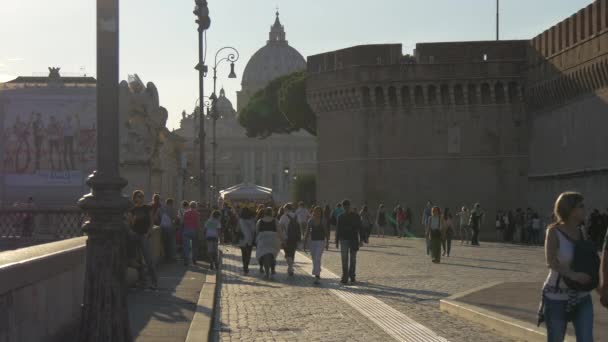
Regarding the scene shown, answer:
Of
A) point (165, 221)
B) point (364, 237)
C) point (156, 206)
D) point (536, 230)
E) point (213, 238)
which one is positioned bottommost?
point (364, 237)

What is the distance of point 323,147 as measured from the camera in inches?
2058

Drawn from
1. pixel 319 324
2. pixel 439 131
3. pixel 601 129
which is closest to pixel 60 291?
pixel 319 324

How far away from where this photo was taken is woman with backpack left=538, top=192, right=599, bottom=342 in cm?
702

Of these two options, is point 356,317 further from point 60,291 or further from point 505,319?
point 60,291

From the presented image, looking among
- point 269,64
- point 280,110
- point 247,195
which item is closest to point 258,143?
point 269,64

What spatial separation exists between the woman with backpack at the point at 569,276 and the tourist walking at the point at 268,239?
12510 mm

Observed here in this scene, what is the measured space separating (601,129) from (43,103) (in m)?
29.5

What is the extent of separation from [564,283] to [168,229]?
608 inches

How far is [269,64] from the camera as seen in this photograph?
169 metres

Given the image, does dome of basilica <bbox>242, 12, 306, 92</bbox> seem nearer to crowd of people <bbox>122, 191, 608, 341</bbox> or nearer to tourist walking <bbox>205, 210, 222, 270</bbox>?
crowd of people <bbox>122, 191, 608, 341</bbox>

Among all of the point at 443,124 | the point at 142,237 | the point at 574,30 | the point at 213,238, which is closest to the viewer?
the point at 142,237

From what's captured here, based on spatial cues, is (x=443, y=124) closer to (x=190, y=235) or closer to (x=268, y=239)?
(x=190, y=235)

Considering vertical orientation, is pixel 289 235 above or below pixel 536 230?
above

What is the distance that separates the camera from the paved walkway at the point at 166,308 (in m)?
10.1
